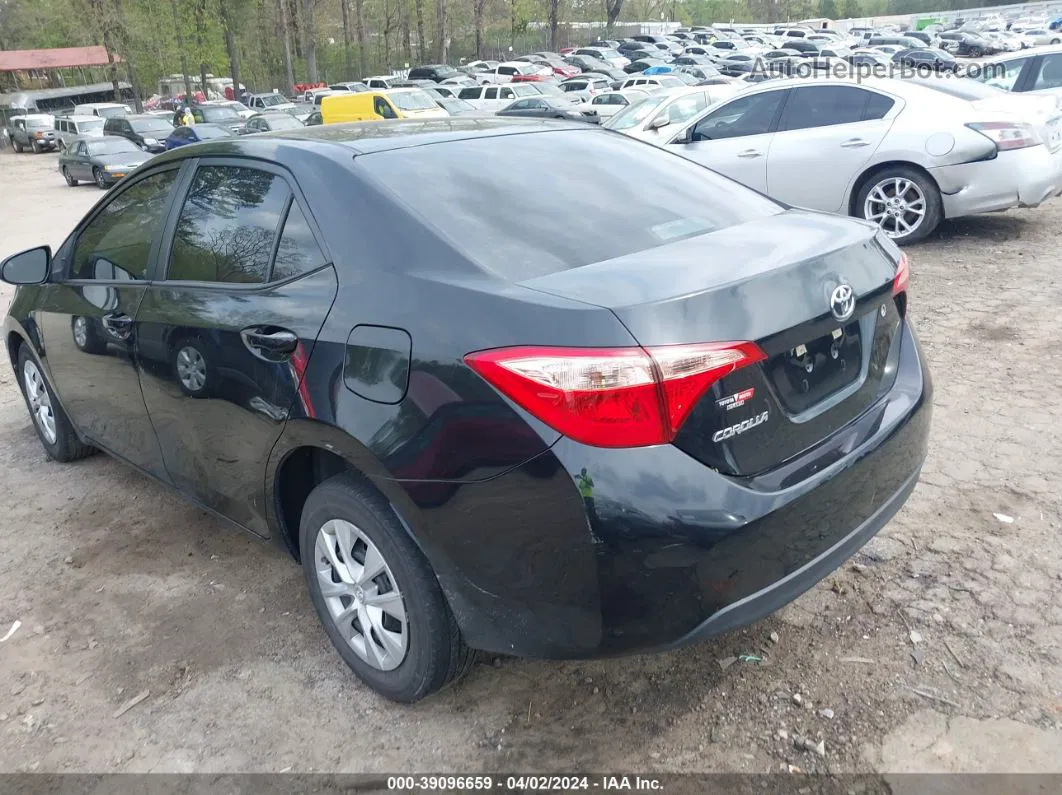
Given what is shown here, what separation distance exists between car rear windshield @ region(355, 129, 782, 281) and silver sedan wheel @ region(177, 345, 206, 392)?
0.93m

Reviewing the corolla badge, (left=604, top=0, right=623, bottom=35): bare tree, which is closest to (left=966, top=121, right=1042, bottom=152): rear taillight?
the corolla badge

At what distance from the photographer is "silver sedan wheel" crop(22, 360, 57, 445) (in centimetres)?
482

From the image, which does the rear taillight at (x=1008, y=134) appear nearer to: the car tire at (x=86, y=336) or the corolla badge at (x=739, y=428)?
the corolla badge at (x=739, y=428)

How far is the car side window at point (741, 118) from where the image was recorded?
8.89m

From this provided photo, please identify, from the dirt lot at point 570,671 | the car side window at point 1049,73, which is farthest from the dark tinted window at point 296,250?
the car side window at point 1049,73

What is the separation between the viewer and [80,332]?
13.0 ft

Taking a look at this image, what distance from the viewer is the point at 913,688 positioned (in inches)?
107

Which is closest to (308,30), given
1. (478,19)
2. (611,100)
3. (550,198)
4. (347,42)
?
(347,42)

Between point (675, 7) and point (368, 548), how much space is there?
9723cm

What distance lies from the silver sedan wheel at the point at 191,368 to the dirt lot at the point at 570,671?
0.55 meters

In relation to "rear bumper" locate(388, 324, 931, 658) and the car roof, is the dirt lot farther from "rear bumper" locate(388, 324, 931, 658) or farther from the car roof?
the car roof

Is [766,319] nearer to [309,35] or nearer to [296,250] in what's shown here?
[296,250]

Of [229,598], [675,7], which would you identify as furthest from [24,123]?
[675,7]

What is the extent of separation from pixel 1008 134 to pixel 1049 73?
205 inches
